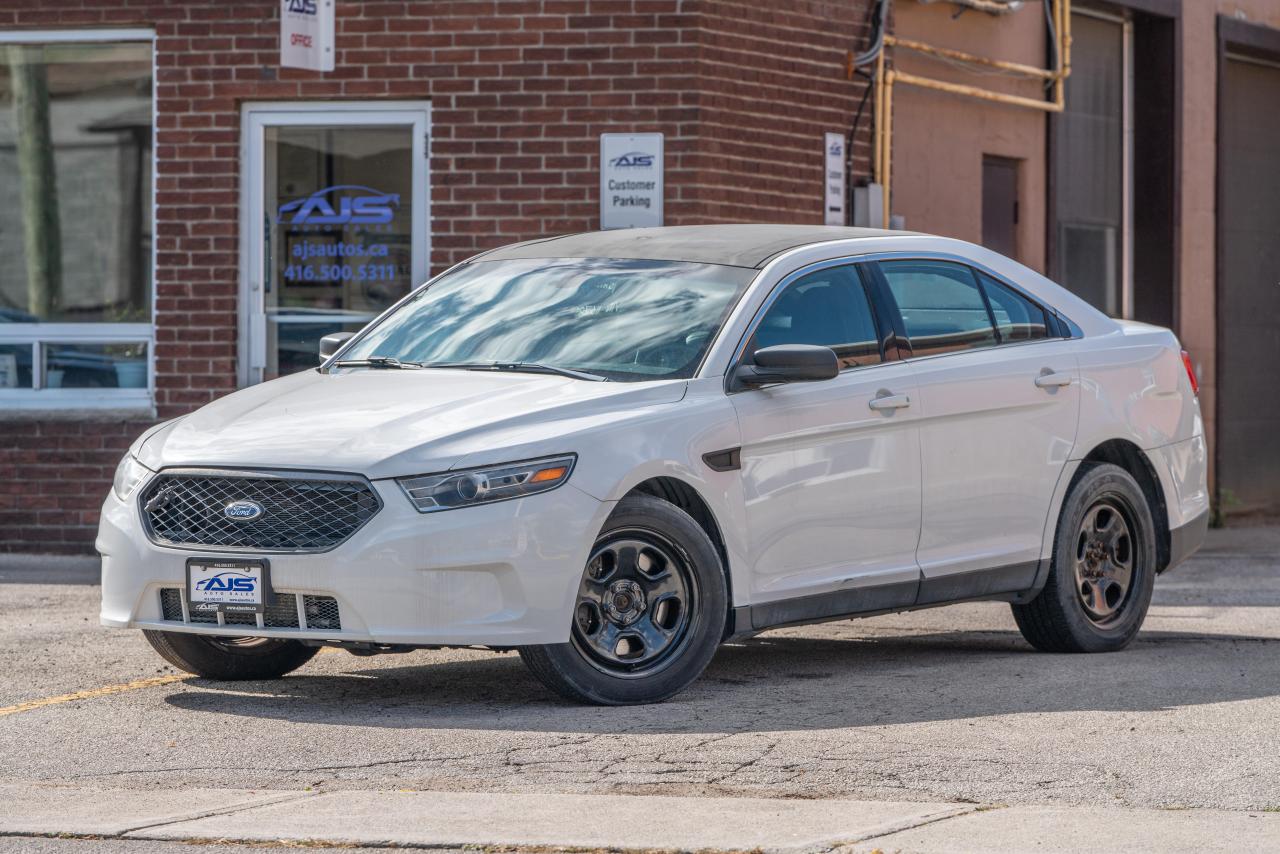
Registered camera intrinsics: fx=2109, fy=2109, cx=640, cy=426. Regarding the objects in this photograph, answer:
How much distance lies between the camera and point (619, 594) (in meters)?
6.91

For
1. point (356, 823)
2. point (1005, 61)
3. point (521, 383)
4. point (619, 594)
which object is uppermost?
point (1005, 61)

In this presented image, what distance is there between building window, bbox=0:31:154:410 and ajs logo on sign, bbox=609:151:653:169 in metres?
3.01

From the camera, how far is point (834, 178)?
14.0 meters

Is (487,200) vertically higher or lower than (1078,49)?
lower

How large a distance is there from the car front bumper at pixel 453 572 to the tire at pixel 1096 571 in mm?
2638

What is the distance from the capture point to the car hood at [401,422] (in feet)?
21.6

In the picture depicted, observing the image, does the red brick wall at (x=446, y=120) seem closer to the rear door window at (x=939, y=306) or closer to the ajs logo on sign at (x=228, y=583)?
the rear door window at (x=939, y=306)

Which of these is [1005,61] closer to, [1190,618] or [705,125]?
[705,125]

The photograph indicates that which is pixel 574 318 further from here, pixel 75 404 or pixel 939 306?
pixel 75 404

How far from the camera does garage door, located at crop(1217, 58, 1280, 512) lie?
18.6 metres

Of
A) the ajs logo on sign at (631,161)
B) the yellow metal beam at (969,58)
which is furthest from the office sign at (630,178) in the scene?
the yellow metal beam at (969,58)

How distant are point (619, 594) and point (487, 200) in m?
6.59

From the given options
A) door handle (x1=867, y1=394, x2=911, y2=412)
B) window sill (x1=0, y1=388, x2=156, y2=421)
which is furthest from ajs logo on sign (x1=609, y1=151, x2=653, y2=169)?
door handle (x1=867, y1=394, x2=911, y2=412)

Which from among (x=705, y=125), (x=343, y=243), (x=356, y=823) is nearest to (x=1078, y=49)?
(x=705, y=125)
